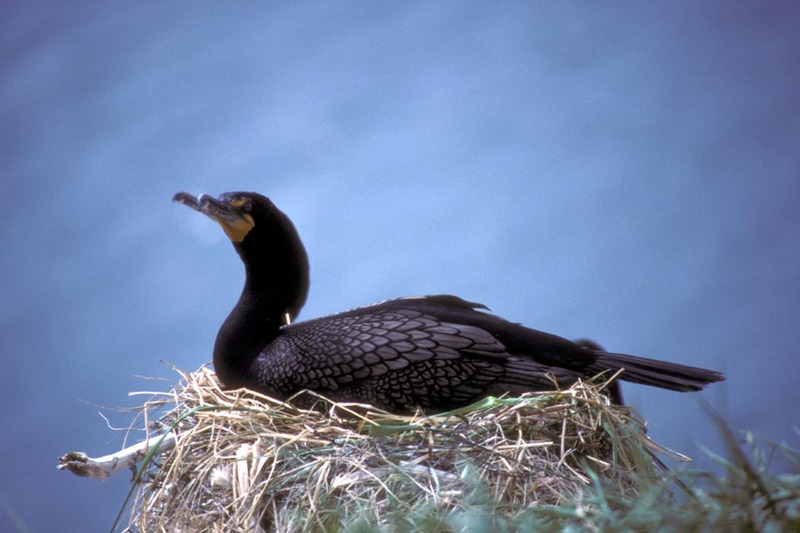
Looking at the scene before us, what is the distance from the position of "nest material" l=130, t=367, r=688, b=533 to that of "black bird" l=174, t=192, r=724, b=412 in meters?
0.13

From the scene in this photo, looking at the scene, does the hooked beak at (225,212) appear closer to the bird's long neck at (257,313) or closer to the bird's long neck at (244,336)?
the bird's long neck at (257,313)

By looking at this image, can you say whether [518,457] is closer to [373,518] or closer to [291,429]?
[373,518]

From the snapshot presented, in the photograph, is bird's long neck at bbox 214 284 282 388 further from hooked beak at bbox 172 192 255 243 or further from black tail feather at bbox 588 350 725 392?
black tail feather at bbox 588 350 725 392

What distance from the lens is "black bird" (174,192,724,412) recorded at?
1.89m

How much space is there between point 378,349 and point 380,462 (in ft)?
1.41

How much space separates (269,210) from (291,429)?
0.73m

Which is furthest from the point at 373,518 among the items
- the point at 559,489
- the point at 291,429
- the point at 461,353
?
the point at 461,353

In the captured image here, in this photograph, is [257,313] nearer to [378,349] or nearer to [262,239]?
[262,239]

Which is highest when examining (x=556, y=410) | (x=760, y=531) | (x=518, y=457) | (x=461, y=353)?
(x=461, y=353)

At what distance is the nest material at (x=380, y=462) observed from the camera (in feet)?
4.70

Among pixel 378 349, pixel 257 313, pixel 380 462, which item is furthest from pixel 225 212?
pixel 380 462

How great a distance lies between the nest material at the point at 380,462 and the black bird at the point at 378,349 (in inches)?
5.2

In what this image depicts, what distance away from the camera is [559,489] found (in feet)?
4.78

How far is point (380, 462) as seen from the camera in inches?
60.5
